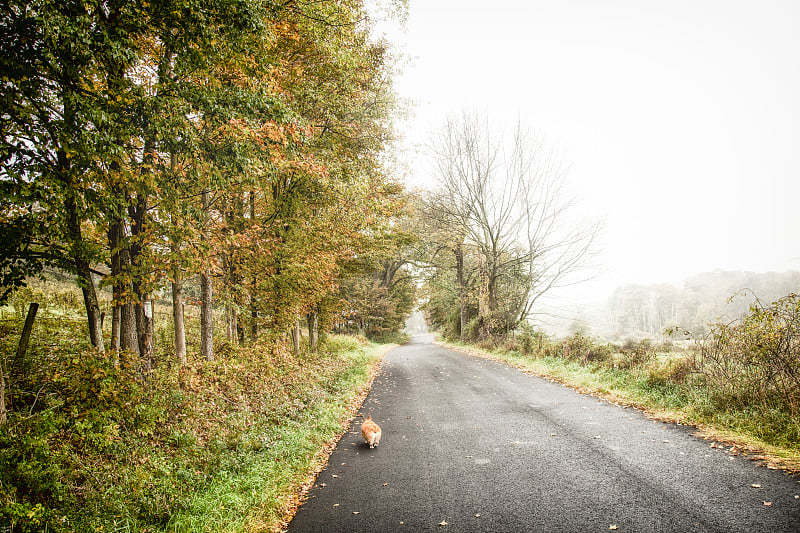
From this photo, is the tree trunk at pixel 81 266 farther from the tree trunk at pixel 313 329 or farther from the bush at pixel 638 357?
the bush at pixel 638 357

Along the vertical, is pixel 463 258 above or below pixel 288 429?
above

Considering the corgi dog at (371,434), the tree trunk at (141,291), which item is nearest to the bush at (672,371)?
the corgi dog at (371,434)

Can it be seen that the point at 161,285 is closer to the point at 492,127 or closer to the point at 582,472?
the point at 582,472

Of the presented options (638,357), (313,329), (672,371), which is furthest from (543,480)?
(313,329)

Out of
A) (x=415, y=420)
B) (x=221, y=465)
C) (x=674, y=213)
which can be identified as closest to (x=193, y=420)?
(x=221, y=465)

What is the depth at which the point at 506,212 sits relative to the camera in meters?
19.0

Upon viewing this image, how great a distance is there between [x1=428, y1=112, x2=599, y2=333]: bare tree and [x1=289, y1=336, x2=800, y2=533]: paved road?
36.7ft

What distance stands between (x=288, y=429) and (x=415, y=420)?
2.53 meters

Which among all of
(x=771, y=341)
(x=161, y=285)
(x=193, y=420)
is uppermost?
(x=161, y=285)

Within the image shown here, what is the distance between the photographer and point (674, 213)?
1559 inches

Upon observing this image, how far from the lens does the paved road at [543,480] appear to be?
11.0 ft

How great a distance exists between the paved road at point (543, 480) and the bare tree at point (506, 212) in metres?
11.2

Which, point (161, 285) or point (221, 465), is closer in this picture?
point (221, 465)

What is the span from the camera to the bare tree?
17078mm
